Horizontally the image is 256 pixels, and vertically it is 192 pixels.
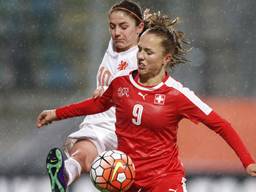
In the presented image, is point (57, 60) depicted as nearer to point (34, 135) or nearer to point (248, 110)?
point (34, 135)

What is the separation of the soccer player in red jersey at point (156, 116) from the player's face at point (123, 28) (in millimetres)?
621

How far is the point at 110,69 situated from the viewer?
6074 mm

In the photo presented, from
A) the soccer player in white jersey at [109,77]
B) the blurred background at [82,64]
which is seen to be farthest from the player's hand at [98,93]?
the blurred background at [82,64]

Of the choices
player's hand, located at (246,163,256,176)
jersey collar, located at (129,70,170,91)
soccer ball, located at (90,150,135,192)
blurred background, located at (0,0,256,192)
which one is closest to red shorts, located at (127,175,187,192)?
soccer ball, located at (90,150,135,192)

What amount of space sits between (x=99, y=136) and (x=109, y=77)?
0.42 metres

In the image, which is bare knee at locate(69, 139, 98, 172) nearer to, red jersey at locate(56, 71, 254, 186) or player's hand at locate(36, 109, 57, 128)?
player's hand at locate(36, 109, 57, 128)

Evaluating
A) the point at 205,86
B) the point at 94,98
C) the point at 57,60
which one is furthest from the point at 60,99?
the point at 94,98

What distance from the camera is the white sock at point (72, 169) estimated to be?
575 cm

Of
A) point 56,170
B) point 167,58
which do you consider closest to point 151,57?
point 167,58

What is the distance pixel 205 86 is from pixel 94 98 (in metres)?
3.49

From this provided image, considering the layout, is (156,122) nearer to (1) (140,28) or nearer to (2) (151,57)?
(2) (151,57)

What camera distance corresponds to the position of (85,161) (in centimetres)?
607

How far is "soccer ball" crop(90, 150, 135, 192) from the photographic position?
5.12 metres

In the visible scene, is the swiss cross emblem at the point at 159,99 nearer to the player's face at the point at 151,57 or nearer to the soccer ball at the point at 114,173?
the player's face at the point at 151,57
